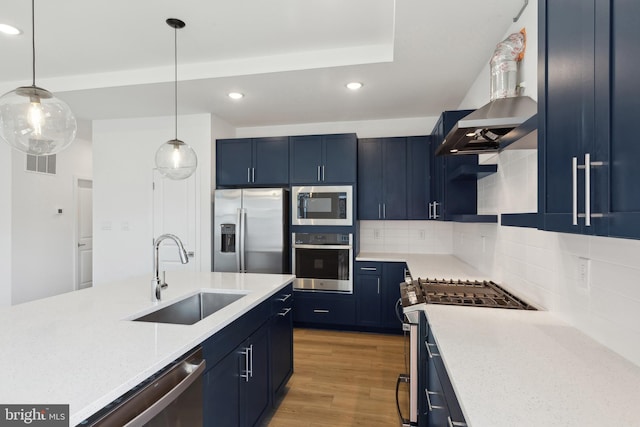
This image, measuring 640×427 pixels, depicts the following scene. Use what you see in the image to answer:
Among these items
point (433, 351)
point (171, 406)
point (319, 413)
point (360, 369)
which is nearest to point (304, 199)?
point (360, 369)

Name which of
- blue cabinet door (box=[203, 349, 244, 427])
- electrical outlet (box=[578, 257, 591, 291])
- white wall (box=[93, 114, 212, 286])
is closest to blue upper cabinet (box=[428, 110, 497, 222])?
electrical outlet (box=[578, 257, 591, 291])

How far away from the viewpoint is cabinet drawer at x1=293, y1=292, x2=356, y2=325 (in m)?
3.86

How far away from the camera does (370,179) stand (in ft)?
13.4

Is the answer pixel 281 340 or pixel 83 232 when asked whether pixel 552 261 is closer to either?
pixel 281 340

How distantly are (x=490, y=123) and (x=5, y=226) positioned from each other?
224 inches

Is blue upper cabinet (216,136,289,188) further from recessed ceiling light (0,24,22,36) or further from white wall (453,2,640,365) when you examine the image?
white wall (453,2,640,365)

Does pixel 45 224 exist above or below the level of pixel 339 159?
below

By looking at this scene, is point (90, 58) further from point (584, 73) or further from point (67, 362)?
point (584, 73)

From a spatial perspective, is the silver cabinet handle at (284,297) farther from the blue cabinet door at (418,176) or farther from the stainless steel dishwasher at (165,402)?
the blue cabinet door at (418,176)

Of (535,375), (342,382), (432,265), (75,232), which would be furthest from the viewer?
(75,232)

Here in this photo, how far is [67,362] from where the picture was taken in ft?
3.62

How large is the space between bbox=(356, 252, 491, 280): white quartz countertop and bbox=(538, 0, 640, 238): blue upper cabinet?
1.63 metres

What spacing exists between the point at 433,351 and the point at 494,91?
1.53m

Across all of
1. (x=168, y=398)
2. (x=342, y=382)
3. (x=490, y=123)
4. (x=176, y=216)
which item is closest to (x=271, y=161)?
(x=176, y=216)
